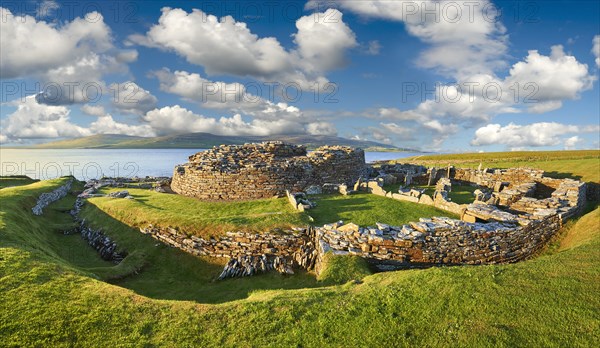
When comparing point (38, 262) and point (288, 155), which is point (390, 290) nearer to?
point (38, 262)

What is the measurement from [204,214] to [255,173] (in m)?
6.19

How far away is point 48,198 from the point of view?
1264 inches

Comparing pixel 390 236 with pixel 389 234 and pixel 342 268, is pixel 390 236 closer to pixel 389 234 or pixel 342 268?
pixel 389 234

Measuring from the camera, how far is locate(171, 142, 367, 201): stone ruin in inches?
1008

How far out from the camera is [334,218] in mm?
18250

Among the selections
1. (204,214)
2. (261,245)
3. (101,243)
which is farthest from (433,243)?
(101,243)

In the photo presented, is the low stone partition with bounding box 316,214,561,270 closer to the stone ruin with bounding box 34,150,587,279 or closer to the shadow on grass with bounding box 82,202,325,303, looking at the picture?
the stone ruin with bounding box 34,150,587,279

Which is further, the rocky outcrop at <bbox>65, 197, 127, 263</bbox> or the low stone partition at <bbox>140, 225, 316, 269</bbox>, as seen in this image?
the rocky outcrop at <bbox>65, 197, 127, 263</bbox>

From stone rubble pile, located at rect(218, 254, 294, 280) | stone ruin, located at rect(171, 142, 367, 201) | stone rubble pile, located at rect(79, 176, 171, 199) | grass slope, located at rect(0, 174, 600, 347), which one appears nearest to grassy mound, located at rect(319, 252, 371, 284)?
grass slope, located at rect(0, 174, 600, 347)

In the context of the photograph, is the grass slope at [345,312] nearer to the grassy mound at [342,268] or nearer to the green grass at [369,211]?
the grassy mound at [342,268]

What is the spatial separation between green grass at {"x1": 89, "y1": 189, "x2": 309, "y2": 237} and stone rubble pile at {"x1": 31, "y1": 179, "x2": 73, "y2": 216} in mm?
4212

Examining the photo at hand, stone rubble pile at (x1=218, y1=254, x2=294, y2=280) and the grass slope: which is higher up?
the grass slope

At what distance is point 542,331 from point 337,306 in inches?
223

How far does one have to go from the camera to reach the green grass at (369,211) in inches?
694
